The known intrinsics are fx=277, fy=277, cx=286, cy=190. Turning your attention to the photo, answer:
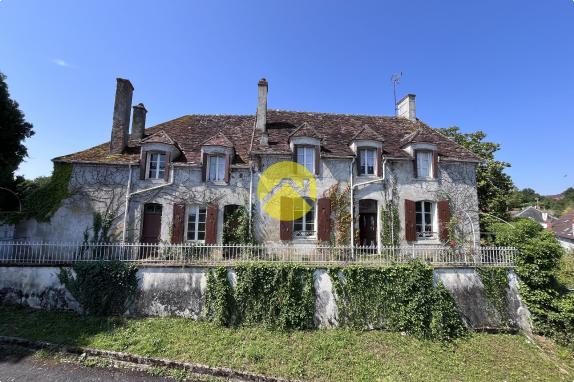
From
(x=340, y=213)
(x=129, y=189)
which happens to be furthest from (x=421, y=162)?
(x=129, y=189)

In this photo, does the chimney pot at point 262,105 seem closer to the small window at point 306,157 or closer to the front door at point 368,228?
the small window at point 306,157

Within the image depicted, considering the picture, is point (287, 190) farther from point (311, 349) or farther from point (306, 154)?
point (311, 349)

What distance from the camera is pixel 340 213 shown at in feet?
45.9

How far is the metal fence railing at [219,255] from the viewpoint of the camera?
1043cm

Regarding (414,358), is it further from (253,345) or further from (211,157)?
(211,157)

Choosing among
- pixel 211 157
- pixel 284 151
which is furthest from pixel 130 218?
pixel 284 151

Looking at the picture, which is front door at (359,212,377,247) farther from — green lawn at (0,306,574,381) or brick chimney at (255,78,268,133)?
brick chimney at (255,78,268,133)

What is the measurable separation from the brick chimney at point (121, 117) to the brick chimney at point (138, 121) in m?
0.37

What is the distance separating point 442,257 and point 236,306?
841 cm

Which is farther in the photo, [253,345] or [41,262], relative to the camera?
[41,262]

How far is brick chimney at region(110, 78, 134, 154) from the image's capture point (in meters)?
14.2

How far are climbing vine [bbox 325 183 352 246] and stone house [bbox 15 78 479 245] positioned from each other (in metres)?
0.18

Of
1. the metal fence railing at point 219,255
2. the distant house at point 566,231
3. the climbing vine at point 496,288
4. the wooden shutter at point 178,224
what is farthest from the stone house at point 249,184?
the distant house at point 566,231

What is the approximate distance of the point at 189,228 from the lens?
1373 cm
